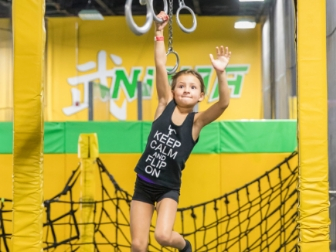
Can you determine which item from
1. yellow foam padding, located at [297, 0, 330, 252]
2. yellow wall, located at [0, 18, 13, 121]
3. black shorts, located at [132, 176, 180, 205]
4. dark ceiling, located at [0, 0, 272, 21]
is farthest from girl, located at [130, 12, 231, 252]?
yellow wall, located at [0, 18, 13, 121]

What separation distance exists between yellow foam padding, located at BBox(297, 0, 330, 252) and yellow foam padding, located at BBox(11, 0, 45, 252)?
→ 1.24 metres

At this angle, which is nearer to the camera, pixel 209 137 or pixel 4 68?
pixel 209 137

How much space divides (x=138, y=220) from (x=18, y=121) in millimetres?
741

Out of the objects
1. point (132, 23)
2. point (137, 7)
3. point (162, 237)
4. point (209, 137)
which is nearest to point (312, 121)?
point (162, 237)

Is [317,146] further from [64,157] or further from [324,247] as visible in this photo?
[64,157]

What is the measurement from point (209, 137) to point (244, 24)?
3461 millimetres

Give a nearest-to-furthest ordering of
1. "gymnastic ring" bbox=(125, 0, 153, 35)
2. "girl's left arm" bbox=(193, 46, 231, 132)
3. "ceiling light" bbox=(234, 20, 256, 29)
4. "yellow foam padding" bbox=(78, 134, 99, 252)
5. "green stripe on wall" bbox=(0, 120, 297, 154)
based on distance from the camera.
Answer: "gymnastic ring" bbox=(125, 0, 153, 35), "girl's left arm" bbox=(193, 46, 231, 132), "yellow foam padding" bbox=(78, 134, 99, 252), "green stripe on wall" bbox=(0, 120, 297, 154), "ceiling light" bbox=(234, 20, 256, 29)

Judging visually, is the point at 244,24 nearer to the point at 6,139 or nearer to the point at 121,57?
the point at 121,57

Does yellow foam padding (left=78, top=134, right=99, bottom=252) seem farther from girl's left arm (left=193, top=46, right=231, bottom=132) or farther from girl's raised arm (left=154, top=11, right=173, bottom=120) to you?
girl's left arm (left=193, top=46, right=231, bottom=132)

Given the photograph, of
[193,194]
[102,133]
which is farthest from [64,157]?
[193,194]

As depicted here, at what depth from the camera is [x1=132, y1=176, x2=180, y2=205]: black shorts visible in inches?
99.7

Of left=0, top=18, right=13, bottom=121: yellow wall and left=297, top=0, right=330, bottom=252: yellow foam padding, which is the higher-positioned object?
left=0, top=18, right=13, bottom=121: yellow wall

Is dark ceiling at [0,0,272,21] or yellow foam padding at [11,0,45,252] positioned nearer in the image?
yellow foam padding at [11,0,45,252]

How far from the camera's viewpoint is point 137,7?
7.43 m
